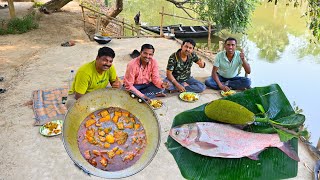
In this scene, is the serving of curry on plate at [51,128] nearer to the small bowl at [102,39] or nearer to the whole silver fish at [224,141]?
the whole silver fish at [224,141]

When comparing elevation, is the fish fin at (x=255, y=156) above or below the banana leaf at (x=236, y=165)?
above

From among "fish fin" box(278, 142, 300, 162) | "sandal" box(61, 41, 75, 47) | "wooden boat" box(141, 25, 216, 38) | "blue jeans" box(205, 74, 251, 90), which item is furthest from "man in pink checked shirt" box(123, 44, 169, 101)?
"wooden boat" box(141, 25, 216, 38)

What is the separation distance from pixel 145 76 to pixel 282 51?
10048 mm

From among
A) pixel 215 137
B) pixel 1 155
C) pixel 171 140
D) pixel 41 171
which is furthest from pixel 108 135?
pixel 1 155

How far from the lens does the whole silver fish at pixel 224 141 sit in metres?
1.46

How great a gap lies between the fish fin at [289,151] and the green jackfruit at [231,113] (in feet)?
0.75

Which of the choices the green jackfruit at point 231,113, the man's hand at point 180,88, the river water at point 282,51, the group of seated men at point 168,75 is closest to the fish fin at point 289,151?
the green jackfruit at point 231,113

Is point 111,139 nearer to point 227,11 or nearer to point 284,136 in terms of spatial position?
point 284,136

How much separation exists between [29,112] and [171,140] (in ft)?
11.2

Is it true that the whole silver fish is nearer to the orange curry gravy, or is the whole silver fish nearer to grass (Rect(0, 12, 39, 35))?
the orange curry gravy

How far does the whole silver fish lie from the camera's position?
1.46 metres

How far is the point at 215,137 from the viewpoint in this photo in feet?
4.85

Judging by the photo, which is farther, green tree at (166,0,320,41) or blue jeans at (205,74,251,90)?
green tree at (166,0,320,41)

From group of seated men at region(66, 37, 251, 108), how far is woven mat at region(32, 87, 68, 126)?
1.57 feet
